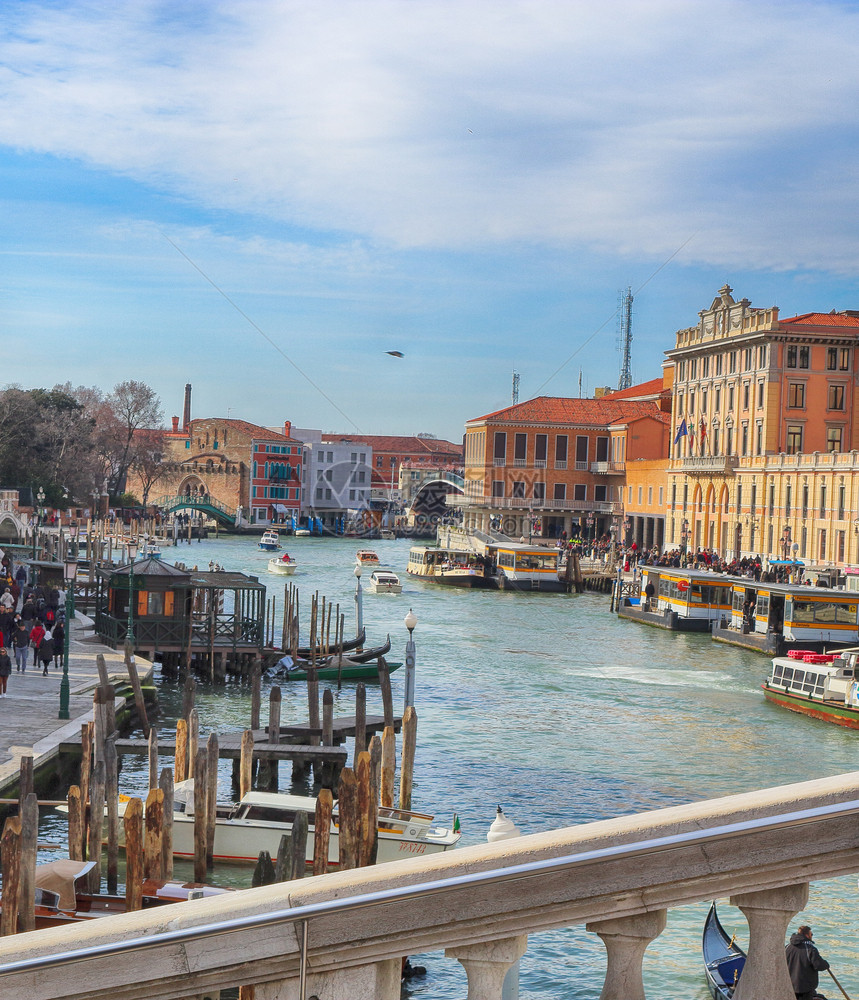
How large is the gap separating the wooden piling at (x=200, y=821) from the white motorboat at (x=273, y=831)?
628 millimetres

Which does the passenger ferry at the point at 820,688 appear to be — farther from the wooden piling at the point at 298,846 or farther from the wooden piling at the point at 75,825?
the wooden piling at the point at 298,846

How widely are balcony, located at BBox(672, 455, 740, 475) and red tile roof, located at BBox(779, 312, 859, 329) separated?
598cm

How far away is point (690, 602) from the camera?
3866 centimetres

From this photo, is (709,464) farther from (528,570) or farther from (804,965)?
(804,965)

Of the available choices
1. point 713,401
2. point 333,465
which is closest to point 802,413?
point 713,401

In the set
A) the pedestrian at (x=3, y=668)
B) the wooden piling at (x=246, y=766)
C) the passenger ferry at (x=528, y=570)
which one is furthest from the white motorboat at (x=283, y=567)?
the wooden piling at (x=246, y=766)

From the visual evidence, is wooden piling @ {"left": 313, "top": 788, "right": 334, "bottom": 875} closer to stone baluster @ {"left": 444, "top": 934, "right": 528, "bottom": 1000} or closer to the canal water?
the canal water

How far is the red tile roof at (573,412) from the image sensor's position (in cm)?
7075

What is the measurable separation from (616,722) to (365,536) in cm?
8045

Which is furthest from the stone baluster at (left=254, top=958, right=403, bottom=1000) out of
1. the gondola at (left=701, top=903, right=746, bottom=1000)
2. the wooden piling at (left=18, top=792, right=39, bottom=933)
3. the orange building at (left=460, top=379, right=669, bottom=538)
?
the orange building at (left=460, top=379, right=669, bottom=538)

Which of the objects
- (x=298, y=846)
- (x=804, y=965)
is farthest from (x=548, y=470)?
(x=804, y=965)

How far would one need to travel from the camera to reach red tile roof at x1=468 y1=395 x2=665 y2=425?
70750 millimetres

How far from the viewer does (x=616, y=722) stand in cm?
2269

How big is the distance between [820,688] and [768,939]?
22031mm
